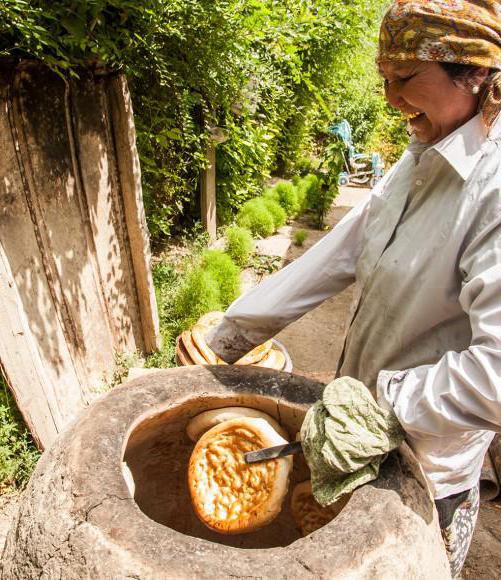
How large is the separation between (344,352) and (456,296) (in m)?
0.58

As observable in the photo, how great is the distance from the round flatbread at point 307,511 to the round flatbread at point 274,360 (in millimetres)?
1762

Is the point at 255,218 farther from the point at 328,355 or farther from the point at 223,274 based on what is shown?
the point at 328,355

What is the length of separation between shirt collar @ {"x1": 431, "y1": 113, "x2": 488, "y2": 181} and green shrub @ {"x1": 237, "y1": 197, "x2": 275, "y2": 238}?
18.5 feet

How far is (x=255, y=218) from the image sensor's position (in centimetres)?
696

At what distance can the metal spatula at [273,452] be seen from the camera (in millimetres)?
1354

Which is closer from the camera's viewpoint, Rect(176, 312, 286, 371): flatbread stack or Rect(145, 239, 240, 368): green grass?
Rect(176, 312, 286, 371): flatbread stack

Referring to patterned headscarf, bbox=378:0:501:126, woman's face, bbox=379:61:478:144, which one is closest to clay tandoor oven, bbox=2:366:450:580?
woman's face, bbox=379:61:478:144

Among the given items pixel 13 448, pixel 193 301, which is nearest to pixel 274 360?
pixel 193 301

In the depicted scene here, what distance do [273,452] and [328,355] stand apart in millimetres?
3632

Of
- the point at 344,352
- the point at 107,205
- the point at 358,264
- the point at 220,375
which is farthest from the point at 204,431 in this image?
the point at 107,205

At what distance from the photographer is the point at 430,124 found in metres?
1.38

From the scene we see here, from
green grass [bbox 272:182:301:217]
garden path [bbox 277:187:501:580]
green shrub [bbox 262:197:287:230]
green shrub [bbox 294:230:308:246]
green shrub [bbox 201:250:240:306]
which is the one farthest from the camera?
green grass [bbox 272:182:301:217]

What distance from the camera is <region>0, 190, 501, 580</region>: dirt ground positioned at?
2760 millimetres

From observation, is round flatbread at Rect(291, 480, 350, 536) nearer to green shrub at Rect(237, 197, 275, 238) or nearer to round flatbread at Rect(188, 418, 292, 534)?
round flatbread at Rect(188, 418, 292, 534)
